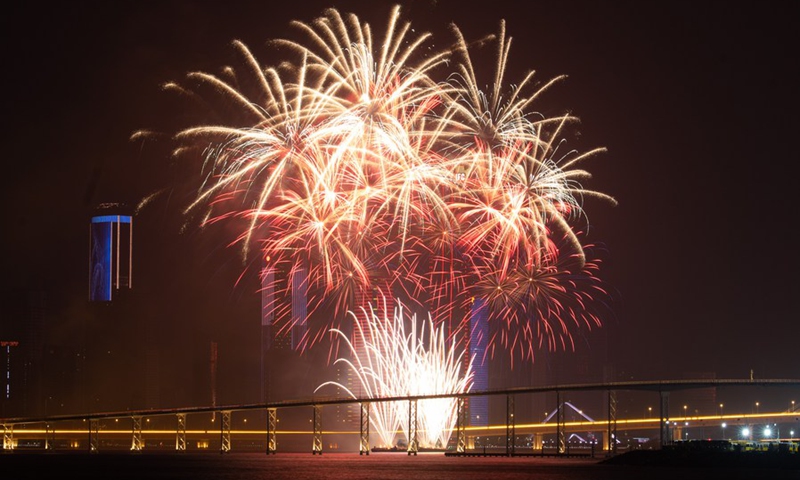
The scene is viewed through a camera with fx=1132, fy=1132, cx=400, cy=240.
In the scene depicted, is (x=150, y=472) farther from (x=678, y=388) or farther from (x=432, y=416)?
(x=678, y=388)

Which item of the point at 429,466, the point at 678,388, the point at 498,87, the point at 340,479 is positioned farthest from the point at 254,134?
the point at 678,388

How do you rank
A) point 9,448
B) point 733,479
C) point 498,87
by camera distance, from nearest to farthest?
1. point 498,87
2. point 733,479
3. point 9,448

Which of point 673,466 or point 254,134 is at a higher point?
point 254,134

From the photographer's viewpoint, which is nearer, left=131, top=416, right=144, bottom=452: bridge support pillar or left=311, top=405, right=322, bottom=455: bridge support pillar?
left=311, top=405, right=322, bottom=455: bridge support pillar

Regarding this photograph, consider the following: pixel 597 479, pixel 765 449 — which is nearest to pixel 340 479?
pixel 597 479

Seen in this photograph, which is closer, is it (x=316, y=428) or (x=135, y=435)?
(x=316, y=428)

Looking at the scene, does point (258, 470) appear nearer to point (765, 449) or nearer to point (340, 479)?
point (340, 479)

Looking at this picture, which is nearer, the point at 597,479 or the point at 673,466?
the point at 597,479

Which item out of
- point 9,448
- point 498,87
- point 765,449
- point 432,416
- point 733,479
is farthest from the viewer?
point 9,448

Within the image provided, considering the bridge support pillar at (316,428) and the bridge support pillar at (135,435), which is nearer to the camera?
the bridge support pillar at (316,428)
